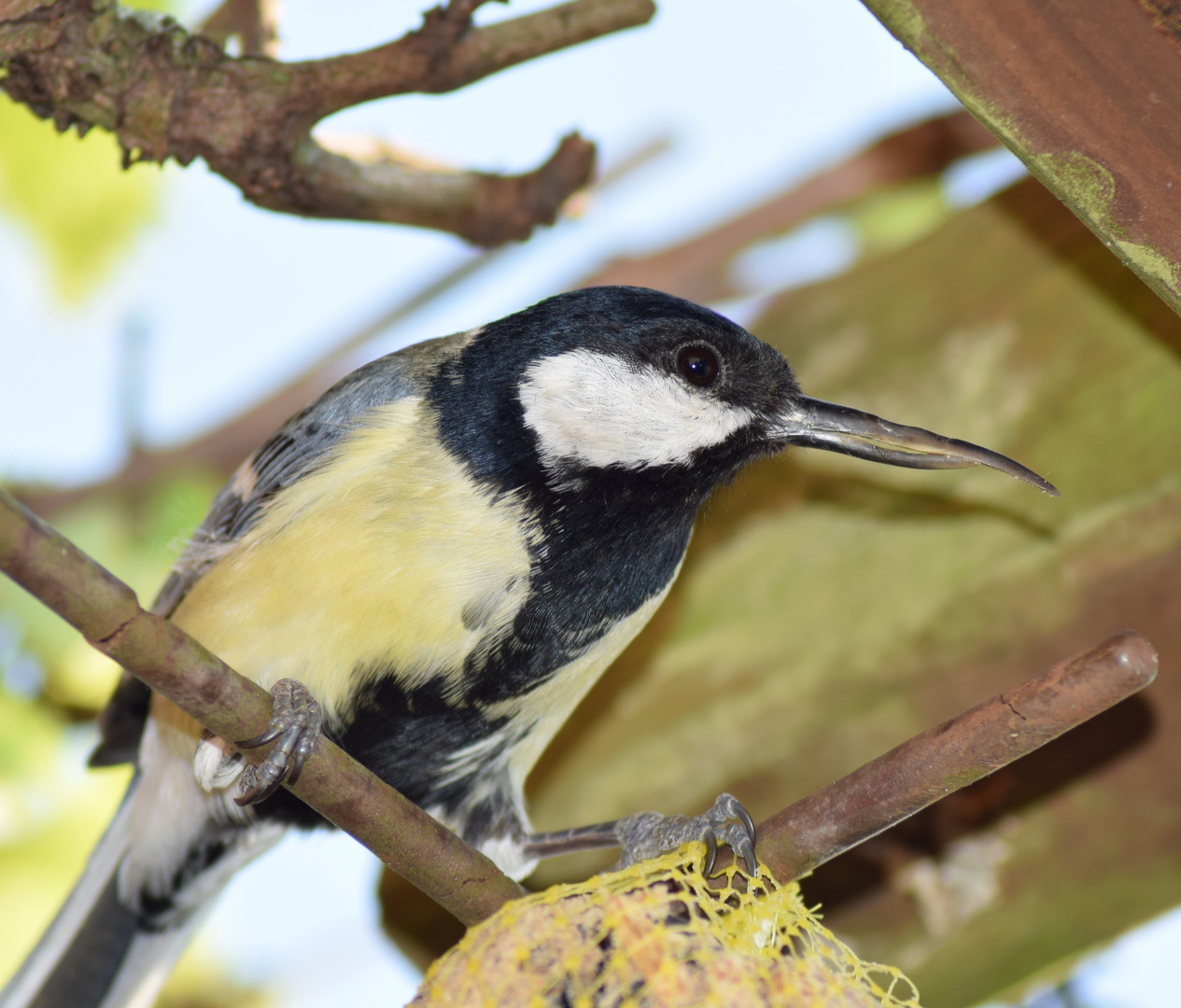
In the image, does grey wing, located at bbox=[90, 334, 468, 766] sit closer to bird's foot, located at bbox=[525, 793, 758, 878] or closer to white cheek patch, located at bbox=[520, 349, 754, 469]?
white cheek patch, located at bbox=[520, 349, 754, 469]

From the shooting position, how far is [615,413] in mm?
1413

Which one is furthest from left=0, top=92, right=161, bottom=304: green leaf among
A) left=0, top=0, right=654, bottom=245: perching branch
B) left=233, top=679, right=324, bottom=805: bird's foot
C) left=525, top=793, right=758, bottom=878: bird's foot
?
left=525, top=793, right=758, bottom=878: bird's foot

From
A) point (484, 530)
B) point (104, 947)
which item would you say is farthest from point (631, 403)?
point (104, 947)

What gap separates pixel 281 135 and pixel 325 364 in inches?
41.4

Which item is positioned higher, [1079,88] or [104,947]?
[1079,88]

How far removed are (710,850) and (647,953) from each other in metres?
0.30

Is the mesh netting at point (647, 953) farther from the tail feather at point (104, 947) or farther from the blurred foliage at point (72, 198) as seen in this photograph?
the blurred foliage at point (72, 198)

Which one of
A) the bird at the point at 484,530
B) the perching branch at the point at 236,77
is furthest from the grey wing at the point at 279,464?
the perching branch at the point at 236,77

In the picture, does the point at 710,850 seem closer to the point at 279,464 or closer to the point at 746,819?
the point at 746,819

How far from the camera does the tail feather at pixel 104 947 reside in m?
1.74

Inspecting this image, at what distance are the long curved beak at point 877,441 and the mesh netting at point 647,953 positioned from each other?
20.7 inches

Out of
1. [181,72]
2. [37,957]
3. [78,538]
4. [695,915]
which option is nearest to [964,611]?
[695,915]

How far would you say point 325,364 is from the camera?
2.54 metres

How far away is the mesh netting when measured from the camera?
97cm
